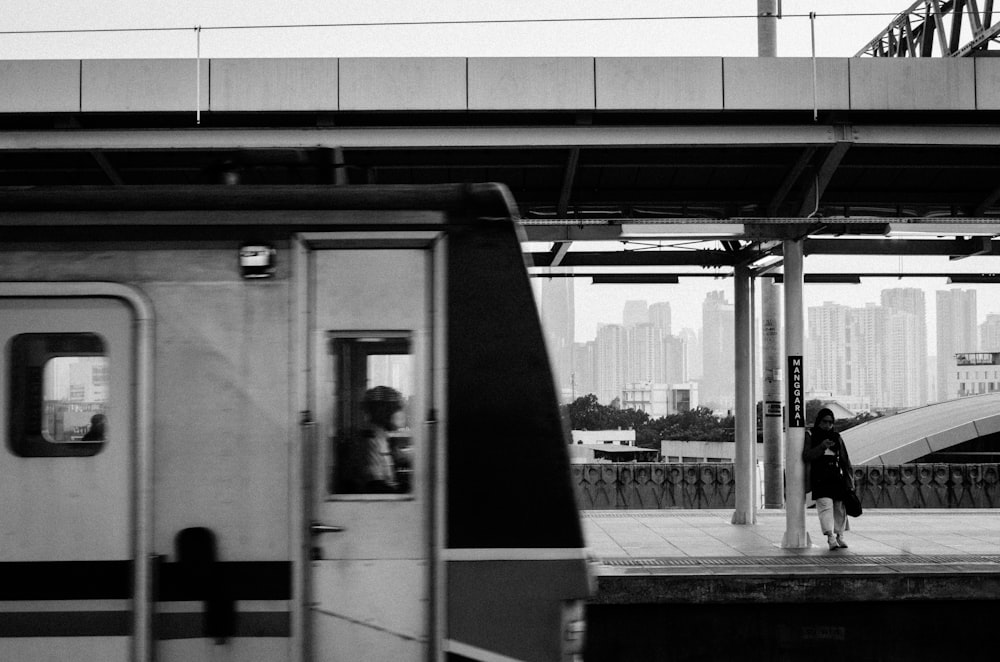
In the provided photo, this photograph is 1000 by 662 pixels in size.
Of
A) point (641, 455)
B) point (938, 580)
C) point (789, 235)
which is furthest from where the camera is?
point (641, 455)

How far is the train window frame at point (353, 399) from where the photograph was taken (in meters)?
4.16

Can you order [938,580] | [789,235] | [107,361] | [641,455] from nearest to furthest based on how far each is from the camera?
1. [107,361]
2. [938,580]
3. [789,235]
4. [641,455]

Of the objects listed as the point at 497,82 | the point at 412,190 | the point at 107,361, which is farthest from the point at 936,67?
the point at 107,361

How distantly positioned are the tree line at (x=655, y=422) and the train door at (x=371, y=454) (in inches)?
509

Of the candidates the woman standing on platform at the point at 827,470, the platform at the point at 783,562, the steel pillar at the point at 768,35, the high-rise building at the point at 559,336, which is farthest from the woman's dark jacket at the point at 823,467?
the steel pillar at the point at 768,35

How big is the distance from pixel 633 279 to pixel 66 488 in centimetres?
917

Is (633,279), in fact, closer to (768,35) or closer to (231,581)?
(768,35)

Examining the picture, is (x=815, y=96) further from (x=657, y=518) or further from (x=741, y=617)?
(x=657, y=518)

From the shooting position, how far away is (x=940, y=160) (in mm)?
9273

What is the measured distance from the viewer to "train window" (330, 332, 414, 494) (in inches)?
165

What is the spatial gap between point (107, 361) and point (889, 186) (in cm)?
848

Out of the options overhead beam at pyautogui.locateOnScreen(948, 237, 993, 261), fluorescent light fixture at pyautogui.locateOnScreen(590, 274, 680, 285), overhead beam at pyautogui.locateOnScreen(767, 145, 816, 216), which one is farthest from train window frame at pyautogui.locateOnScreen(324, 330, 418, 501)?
overhead beam at pyautogui.locateOnScreen(948, 237, 993, 261)

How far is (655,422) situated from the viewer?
24.1 m

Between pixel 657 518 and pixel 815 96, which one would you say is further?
pixel 657 518
